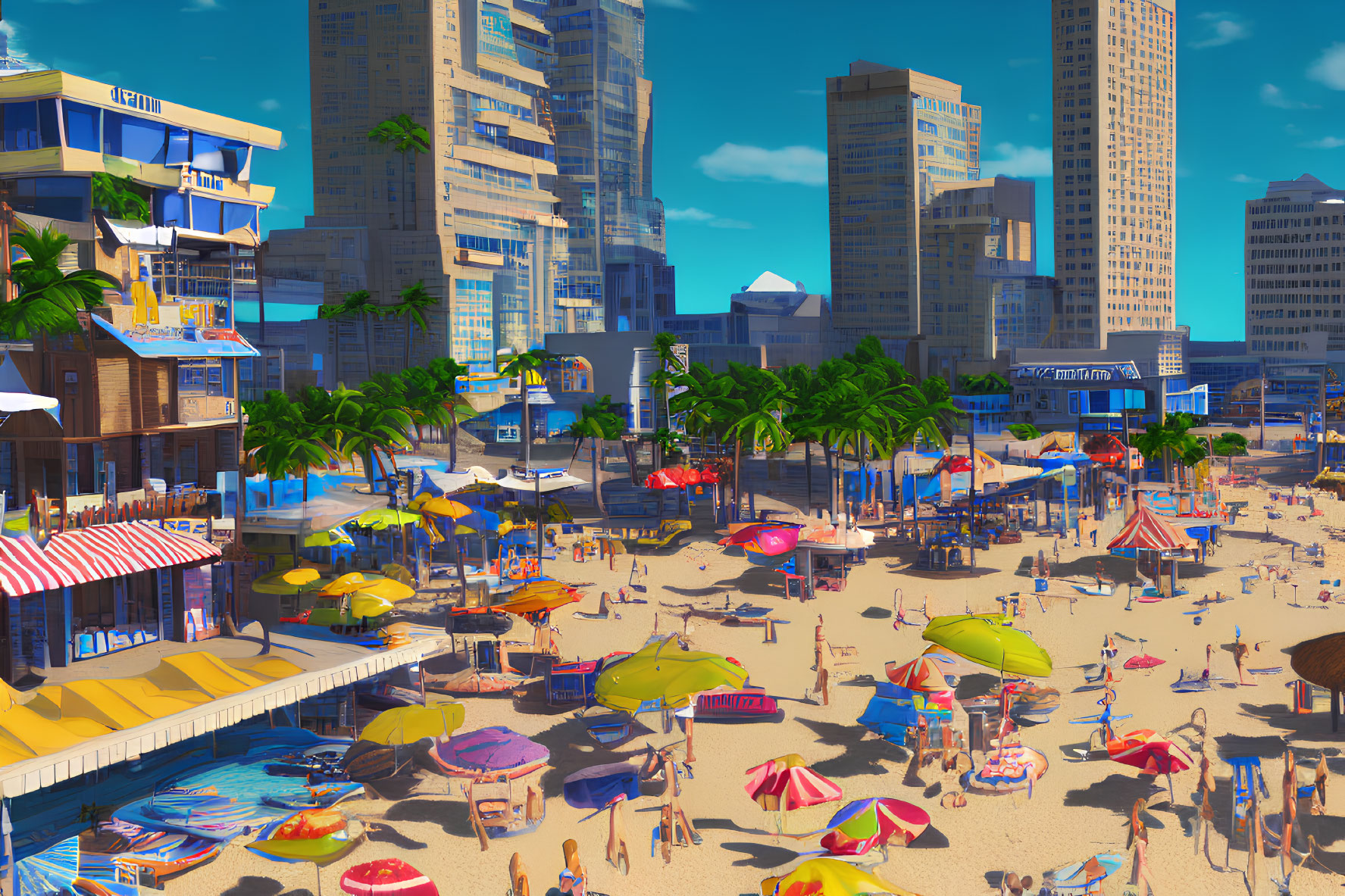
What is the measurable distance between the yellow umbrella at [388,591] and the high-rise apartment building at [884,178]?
12169 cm

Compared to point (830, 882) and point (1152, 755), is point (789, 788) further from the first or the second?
point (1152, 755)

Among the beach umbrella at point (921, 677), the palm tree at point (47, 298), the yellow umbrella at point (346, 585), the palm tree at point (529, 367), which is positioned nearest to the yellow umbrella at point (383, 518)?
the yellow umbrella at point (346, 585)

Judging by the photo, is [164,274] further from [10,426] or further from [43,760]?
[43,760]

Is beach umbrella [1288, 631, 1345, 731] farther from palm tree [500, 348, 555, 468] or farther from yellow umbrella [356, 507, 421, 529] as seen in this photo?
palm tree [500, 348, 555, 468]

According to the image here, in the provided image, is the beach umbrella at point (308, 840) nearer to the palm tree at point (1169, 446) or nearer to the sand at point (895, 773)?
the sand at point (895, 773)

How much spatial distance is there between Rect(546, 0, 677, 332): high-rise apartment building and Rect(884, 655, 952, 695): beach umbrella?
4625 inches

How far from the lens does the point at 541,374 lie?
308 feet

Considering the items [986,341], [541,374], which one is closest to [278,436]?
[541,374]

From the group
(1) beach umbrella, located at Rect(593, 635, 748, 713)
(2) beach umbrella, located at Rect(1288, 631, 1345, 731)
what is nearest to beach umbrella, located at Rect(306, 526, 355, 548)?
(1) beach umbrella, located at Rect(593, 635, 748, 713)

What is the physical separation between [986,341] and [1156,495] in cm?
8947

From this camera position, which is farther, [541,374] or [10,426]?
[541,374]

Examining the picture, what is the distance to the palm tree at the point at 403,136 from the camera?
10050 cm

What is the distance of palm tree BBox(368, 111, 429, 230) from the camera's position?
100 meters

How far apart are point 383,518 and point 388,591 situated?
857 cm
